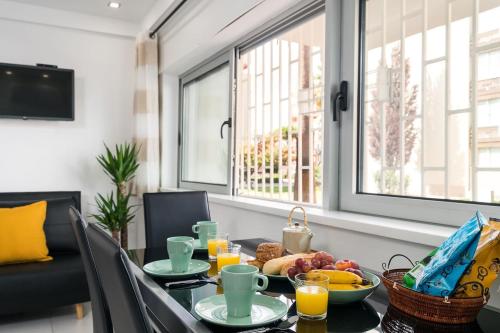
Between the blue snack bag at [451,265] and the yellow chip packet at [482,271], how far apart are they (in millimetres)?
16

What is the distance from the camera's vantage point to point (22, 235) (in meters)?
2.91

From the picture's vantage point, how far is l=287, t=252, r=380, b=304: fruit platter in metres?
0.98

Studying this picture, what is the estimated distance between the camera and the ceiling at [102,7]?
3.65 metres

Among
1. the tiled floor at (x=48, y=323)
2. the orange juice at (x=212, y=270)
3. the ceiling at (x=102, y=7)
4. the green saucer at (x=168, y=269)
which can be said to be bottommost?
the tiled floor at (x=48, y=323)

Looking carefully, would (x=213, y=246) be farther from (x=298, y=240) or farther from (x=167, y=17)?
(x=167, y=17)

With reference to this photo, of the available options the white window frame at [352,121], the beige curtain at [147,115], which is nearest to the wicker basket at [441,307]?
the white window frame at [352,121]

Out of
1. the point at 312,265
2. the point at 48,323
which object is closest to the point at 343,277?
the point at 312,265

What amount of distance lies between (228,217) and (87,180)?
6.72ft

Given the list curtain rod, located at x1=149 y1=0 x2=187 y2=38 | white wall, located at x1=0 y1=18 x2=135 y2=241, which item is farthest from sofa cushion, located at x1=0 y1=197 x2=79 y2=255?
curtain rod, located at x1=149 y1=0 x2=187 y2=38

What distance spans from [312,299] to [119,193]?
328 centimetres

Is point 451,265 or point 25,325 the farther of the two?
point 25,325

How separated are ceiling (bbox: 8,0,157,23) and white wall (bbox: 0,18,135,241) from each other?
0.24 m

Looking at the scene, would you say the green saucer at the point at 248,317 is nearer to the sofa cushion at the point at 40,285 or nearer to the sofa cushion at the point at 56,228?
the sofa cushion at the point at 40,285

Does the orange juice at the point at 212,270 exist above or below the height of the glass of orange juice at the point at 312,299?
below
